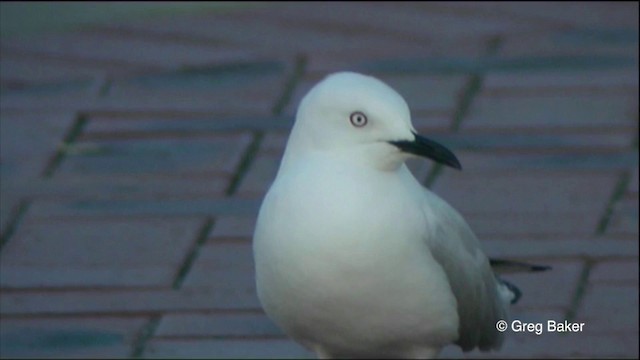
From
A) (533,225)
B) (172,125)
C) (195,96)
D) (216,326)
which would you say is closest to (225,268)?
(216,326)

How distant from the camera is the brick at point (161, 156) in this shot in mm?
6457

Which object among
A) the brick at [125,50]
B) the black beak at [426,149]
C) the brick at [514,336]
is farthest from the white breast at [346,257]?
the brick at [125,50]

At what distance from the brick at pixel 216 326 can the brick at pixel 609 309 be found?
925 millimetres

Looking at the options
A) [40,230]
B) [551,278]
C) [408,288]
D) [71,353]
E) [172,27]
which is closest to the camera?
[408,288]

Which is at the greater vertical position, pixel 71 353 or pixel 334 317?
pixel 334 317

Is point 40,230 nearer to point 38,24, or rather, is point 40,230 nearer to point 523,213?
point 523,213

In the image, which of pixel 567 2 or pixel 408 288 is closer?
pixel 408 288

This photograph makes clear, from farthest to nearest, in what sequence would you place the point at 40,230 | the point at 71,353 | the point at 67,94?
the point at 67,94
the point at 40,230
the point at 71,353

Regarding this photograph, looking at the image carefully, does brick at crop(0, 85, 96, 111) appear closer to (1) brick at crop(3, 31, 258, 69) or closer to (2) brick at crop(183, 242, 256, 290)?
(1) brick at crop(3, 31, 258, 69)

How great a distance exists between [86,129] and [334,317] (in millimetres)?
2887

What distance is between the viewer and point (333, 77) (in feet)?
13.8

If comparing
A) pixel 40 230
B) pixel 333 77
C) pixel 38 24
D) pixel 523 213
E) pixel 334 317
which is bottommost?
pixel 38 24

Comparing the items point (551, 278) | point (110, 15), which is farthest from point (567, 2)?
point (551, 278)

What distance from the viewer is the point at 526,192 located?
20.2 ft
